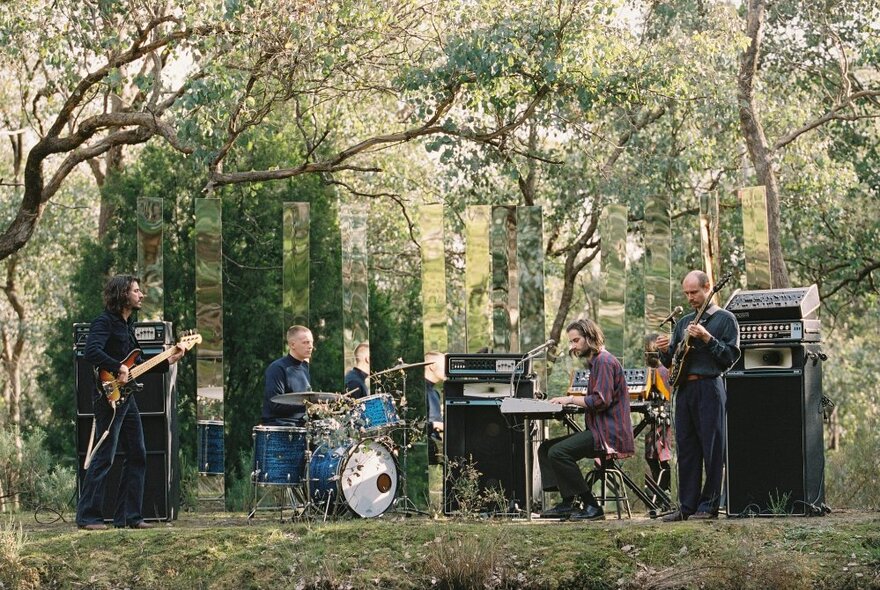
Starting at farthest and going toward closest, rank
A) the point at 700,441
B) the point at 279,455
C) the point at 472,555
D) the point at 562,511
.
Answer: the point at 279,455, the point at 562,511, the point at 700,441, the point at 472,555

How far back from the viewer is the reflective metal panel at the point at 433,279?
10.7 meters

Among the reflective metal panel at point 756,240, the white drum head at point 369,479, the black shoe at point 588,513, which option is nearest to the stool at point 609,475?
the black shoe at point 588,513

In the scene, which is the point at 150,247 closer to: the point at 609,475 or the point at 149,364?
the point at 149,364

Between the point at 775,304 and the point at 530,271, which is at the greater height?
the point at 530,271

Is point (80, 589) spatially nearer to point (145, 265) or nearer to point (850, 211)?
point (145, 265)

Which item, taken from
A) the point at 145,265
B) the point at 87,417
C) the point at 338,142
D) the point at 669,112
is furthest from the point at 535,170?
the point at 87,417

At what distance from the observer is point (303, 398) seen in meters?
8.90

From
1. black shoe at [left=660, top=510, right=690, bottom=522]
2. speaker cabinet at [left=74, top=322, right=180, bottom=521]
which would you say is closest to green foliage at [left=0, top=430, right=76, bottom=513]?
speaker cabinet at [left=74, top=322, right=180, bottom=521]

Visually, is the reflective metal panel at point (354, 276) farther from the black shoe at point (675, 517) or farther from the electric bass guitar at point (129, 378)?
the black shoe at point (675, 517)

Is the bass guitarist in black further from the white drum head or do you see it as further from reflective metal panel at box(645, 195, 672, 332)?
reflective metal panel at box(645, 195, 672, 332)

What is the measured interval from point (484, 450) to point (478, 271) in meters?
2.08

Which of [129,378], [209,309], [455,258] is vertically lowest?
[129,378]

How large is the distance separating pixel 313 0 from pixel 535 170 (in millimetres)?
5675

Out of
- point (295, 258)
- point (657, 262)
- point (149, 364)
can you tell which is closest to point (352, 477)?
point (149, 364)
